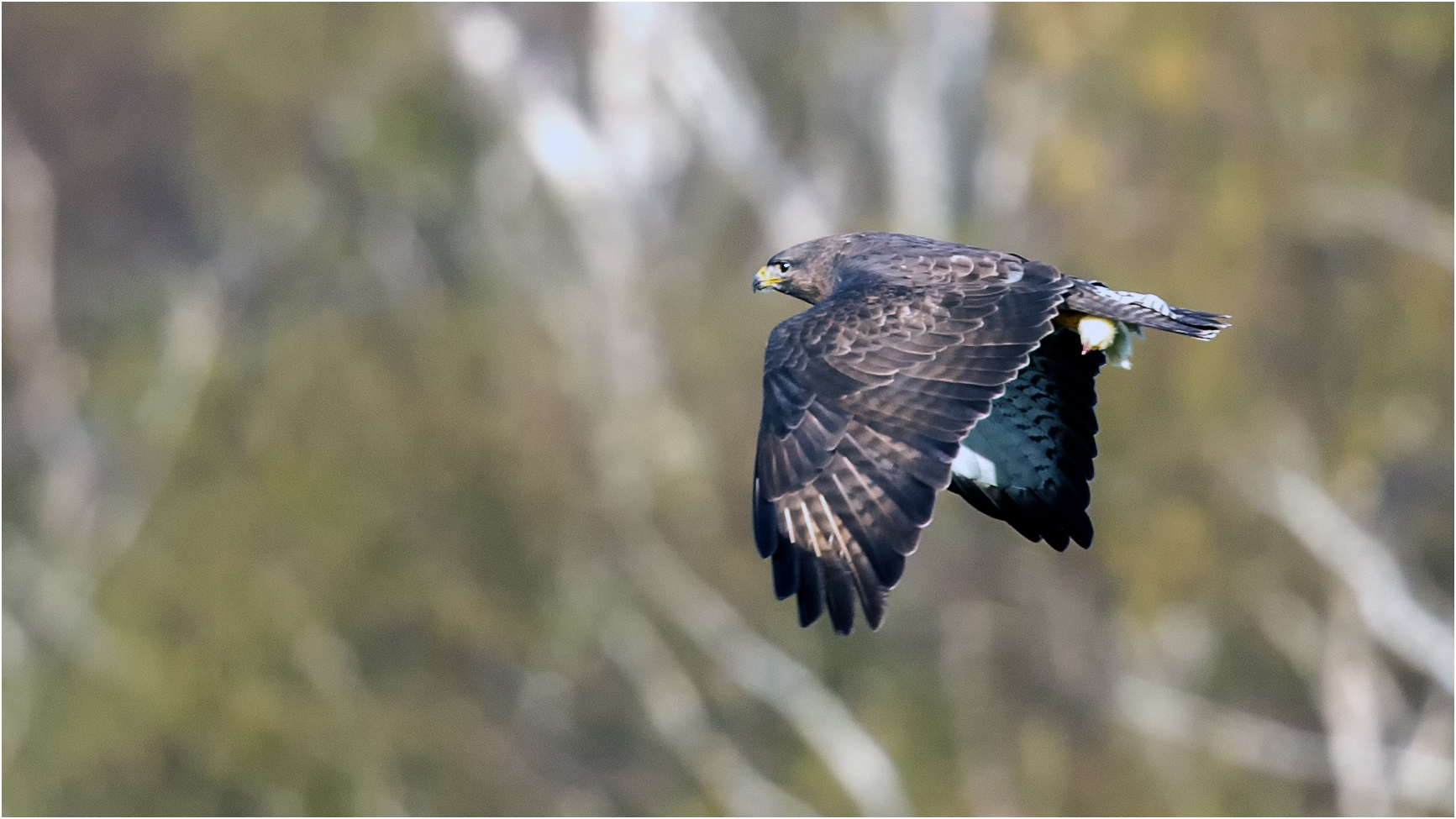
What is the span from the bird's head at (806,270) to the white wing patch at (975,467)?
943 millimetres

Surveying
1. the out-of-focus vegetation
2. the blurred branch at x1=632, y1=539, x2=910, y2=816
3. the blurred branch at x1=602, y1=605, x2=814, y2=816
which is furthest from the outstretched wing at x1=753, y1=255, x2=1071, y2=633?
the blurred branch at x1=602, y1=605, x2=814, y2=816

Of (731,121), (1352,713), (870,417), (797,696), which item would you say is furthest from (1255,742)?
(870,417)

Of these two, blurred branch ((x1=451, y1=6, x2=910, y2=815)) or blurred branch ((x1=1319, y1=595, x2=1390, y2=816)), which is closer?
blurred branch ((x1=1319, y1=595, x2=1390, y2=816))

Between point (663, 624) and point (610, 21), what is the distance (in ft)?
28.5

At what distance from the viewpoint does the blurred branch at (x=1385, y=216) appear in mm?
22766

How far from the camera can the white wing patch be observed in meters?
7.96

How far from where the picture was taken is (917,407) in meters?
6.58

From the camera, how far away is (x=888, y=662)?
26.4m

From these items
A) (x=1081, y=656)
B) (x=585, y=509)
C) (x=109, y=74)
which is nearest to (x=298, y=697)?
(x=585, y=509)

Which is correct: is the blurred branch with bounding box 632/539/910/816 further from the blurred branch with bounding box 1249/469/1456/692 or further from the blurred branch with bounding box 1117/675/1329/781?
the blurred branch with bounding box 1249/469/1456/692

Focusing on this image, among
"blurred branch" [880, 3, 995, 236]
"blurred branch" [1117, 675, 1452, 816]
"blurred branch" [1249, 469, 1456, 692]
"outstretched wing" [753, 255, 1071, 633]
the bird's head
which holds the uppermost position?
"blurred branch" [880, 3, 995, 236]

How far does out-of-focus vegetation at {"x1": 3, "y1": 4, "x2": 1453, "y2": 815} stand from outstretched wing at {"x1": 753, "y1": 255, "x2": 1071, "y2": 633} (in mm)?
15810

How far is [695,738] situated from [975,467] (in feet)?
62.9

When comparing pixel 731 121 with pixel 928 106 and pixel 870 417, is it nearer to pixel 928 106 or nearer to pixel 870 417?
pixel 928 106
